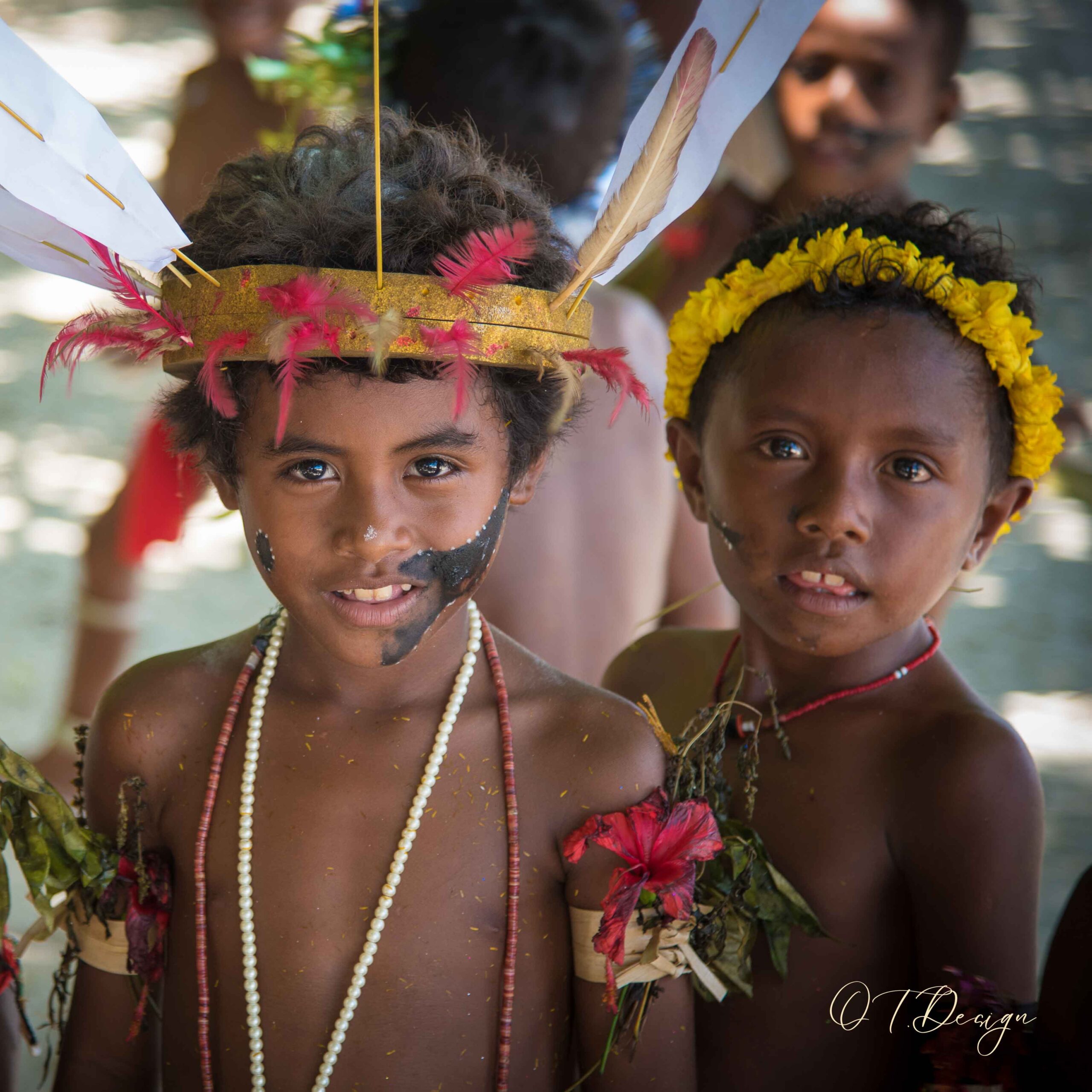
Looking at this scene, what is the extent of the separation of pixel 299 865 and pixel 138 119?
6.88 meters

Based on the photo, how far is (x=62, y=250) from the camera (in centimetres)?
151

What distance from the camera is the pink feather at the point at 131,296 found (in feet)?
4.79

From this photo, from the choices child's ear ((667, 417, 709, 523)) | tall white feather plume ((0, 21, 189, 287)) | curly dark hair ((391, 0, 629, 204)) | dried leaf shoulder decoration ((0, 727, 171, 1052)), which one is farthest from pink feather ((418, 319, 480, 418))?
curly dark hair ((391, 0, 629, 204))

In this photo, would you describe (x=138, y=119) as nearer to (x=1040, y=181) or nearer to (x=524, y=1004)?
(x=1040, y=181)

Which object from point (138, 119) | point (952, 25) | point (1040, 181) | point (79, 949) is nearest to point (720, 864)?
point (79, 949)

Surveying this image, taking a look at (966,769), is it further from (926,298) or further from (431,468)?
(431,468)

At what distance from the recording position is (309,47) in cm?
296

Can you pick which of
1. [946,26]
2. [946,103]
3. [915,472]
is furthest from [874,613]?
[946,26]

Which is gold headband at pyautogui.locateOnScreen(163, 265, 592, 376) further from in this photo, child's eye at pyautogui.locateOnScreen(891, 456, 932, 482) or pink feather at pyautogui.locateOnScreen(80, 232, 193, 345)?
child's eye at pyautogui.locateOnScreen(891, 456, 932, 482)

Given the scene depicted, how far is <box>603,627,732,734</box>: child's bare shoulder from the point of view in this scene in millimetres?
2141

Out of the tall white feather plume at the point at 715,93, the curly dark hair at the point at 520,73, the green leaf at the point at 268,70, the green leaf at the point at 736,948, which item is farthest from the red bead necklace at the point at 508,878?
the green leaf at the point at 268,70

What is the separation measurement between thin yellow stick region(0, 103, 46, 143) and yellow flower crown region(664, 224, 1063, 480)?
1.05 metres

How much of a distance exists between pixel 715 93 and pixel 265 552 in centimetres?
82

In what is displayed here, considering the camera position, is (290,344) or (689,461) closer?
(290,344)
